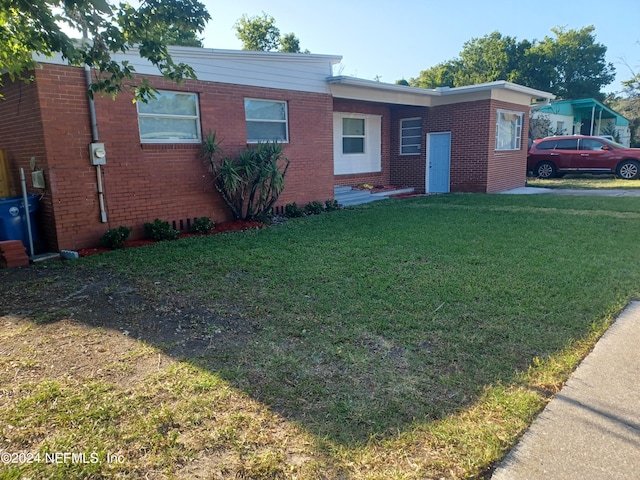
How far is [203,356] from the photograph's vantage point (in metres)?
3.65

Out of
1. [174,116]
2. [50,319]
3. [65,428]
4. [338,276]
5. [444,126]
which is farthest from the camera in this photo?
[444,126]

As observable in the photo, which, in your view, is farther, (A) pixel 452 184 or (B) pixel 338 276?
(A) pixel 452 184

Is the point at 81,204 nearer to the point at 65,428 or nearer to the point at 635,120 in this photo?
the point at 65,428

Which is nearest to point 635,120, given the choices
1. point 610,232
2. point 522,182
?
point 522,182

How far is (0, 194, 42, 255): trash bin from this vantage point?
23.5 ft

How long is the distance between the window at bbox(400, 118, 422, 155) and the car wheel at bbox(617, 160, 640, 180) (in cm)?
964

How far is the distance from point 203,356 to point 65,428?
3.72ft

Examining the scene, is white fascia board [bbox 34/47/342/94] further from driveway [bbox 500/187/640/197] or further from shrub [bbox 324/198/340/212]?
driveway [bbox 500/187/640/197]

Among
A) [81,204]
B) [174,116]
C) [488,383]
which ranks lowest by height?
[488,383]

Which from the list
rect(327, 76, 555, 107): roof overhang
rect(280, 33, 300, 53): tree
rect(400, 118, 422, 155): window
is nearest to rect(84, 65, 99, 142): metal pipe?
rect(327, 76, 555, 107): roof overhang

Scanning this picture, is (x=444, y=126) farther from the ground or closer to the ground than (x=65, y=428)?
farther from the ground

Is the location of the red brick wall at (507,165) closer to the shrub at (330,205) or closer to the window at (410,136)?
the window at (410,136)

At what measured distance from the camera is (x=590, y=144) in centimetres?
1981

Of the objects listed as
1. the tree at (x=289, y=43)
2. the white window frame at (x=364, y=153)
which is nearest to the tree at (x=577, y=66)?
the tree at (x=289, y=43)
